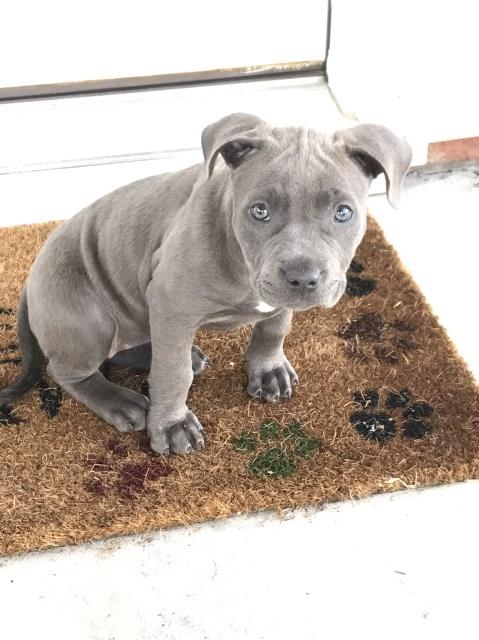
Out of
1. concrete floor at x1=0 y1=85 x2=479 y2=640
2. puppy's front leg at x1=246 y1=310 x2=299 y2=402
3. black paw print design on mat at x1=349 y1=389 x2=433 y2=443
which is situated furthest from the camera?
puppy's front leg at x1=246 y1=310 x2=299 y2=402

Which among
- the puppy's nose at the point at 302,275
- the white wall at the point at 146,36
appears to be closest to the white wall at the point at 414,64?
the white wall at the point at 146,36

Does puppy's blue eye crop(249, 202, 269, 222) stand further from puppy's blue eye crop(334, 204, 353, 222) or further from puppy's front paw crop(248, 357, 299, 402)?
puppy's front paw crop(248, 357, 299, 402)

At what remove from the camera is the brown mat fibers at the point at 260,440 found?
280 centimetres

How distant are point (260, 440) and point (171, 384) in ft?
1.40

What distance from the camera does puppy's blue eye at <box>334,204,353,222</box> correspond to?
2369mm

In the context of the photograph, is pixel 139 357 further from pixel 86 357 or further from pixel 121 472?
pixel 121 472

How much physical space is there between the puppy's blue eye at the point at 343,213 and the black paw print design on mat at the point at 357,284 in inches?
55.4

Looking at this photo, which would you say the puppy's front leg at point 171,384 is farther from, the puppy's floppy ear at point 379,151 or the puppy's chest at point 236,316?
the puppy's floppy ear at point 379,151

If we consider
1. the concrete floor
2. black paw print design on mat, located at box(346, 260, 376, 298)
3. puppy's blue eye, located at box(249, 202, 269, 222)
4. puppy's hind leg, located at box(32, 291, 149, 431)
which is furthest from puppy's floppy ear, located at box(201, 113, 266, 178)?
black paw print design on mat, located at box(346, 260, 376, 298)

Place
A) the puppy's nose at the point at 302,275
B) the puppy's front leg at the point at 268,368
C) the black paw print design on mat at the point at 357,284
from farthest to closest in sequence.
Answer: the black paw print design on mat at the point at 357,284 < the puppy's front leg at the point at 268,368 < the puppy's nose at the point at 302,275

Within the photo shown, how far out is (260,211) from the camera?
2371 mm

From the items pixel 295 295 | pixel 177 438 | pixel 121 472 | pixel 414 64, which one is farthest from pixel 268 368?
pixel 414 64

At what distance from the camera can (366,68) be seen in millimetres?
4512

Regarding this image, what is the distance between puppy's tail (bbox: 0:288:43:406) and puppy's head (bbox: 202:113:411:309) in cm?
111
